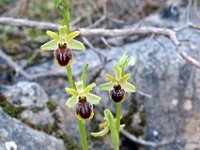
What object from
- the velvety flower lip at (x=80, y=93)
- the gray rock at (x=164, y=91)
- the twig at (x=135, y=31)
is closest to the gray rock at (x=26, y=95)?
the gray rock at (x=164, y=91)

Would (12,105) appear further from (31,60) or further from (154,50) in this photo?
(154,50)

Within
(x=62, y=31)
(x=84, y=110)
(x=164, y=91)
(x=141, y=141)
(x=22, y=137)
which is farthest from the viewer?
(x=164, y=91)

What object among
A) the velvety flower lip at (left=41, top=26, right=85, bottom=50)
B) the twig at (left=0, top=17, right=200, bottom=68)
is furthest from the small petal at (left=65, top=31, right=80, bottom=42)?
the twig at (left=0, top=17, right=200, bottom=68)

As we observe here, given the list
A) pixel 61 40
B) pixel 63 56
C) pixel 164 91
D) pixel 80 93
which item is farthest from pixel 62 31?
pixel 164 91

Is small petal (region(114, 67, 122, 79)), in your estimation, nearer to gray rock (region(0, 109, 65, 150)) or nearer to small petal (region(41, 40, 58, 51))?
small petal (region(41, 40, 58, 51))

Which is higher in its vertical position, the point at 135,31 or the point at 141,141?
the point at 135,31

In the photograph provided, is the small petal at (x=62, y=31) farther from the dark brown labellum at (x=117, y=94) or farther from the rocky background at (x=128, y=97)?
the rocky background at (x=128, y=97)

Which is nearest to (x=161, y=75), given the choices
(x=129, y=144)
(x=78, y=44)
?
(x=129, y=144)

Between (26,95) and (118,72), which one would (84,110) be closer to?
(118,72)
